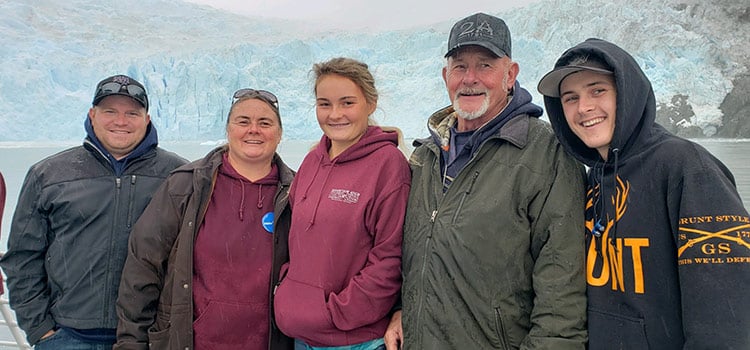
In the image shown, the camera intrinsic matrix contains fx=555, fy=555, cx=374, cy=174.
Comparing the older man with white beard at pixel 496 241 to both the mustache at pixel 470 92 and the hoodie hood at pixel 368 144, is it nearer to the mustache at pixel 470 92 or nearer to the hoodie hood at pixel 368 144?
the mustache at pixel 470 92

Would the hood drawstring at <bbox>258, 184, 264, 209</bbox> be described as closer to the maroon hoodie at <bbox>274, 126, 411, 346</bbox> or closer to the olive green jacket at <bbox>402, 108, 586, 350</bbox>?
the maroon hoodie at <bbox>274, 126, 411, 346</bbox>

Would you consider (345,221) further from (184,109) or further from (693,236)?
(184,109)

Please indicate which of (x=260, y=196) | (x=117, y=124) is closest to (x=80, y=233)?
(x=117, y=124)

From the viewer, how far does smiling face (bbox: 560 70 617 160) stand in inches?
52.2

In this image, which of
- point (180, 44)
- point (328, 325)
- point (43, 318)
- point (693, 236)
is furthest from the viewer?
point (180, 44)

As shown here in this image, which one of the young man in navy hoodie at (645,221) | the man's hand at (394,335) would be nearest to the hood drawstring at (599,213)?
the young man in navy hoodie at (645,221)

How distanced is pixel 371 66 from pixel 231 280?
18.6m

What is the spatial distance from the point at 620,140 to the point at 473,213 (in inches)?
15.2

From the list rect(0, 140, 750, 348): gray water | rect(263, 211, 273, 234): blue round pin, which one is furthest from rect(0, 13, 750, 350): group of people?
rect(0, 140, 750, 348): gray water

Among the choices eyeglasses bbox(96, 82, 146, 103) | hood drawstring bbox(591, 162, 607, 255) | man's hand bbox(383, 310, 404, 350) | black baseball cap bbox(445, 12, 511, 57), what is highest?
black baseball cap bbox(445, 12, 511, 57)

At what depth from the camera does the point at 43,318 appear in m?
1.85

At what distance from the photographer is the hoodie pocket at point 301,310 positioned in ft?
4.99

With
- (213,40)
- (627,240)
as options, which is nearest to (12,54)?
(213,40)

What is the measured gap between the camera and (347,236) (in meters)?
1.55
